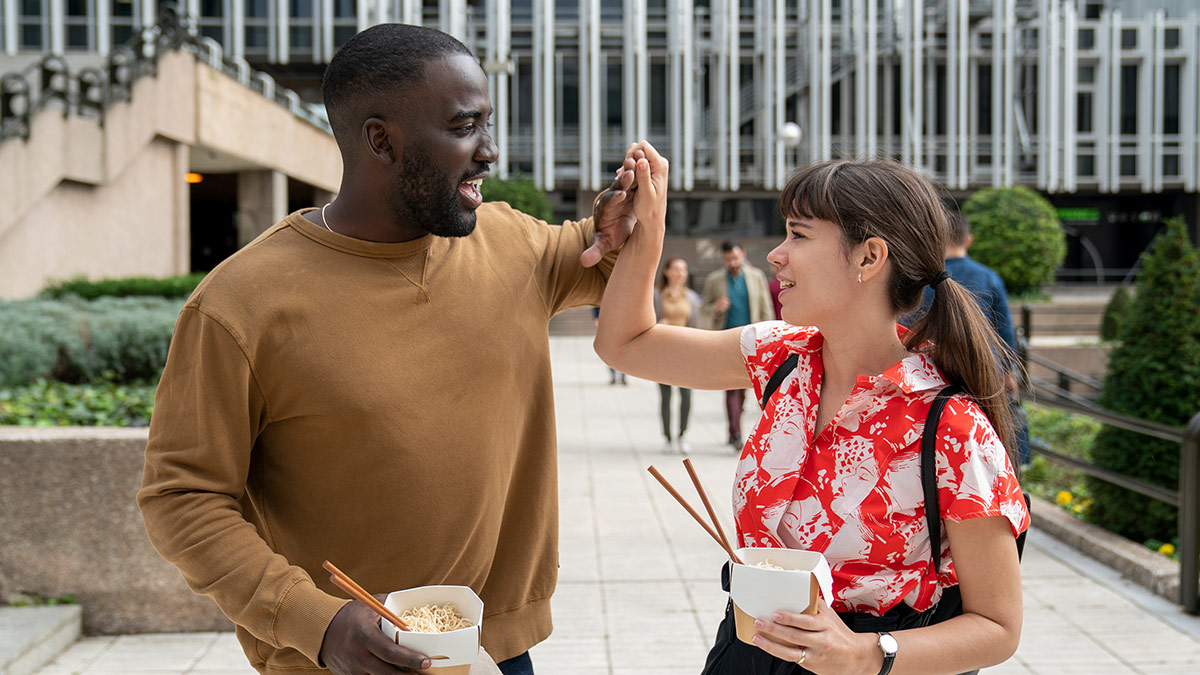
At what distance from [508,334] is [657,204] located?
1.48 ft

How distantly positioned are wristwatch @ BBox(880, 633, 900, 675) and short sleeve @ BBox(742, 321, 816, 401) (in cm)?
64

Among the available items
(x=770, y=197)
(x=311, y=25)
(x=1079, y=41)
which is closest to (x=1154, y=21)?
(x=1079, y=41)

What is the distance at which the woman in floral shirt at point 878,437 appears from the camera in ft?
6.34

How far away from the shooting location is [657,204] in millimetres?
2346

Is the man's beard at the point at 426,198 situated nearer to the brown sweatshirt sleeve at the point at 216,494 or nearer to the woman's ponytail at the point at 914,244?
the brown sweatshirt sleeve at the point at 216,494

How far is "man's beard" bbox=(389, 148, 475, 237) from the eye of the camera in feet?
6.69

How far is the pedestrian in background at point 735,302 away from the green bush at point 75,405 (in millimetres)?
5302

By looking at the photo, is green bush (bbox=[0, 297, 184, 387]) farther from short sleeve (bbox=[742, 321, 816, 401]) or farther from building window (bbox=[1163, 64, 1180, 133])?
building window (bbox=[1163, 64, 1180, 133])

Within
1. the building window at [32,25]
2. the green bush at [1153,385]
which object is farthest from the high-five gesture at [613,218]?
the building window at [32,25]

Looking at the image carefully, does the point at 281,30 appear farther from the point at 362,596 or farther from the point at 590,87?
the point at 362,596

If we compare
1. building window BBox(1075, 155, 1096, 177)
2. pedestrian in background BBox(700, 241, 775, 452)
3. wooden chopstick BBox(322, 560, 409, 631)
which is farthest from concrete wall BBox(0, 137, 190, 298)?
building window BBox(1075, 155, 1096, 177)

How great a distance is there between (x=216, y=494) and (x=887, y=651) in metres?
1.18

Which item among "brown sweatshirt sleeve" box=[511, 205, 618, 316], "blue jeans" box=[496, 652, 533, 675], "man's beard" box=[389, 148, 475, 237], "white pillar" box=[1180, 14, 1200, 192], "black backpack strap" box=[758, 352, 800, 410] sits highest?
"white pillar" box=[1180, 14, 1200, 192]

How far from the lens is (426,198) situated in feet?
6.72
